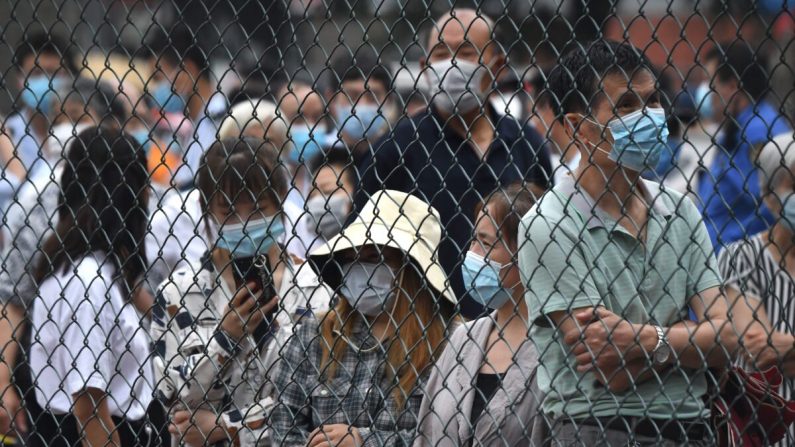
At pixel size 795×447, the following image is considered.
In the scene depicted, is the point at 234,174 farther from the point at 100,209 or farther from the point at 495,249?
the point at 495,249

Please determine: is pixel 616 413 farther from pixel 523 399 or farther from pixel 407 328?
pixel 407 328

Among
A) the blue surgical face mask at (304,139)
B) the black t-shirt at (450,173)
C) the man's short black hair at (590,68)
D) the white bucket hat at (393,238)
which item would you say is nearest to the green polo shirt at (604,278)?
the man's short black hair at (590,68)

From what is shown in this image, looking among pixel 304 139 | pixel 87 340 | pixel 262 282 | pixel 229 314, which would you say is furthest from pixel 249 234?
pixel 304 139

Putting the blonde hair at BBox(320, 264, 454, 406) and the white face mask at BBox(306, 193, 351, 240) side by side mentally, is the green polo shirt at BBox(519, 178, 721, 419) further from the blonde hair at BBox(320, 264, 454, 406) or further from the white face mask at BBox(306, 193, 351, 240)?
the white face mask at BBox(306, 193, 351, 240)

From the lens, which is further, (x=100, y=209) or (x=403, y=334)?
(x=100, y=209)

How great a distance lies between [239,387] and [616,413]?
1483mm

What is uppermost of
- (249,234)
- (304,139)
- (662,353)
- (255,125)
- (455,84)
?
(304,139)

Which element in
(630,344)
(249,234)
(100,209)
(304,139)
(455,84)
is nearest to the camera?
(630,344)

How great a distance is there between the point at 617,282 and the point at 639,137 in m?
0.43

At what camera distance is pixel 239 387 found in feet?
14.6

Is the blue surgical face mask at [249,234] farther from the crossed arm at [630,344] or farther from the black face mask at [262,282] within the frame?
the crossed arm at [630,344]

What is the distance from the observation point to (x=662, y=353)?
349cm

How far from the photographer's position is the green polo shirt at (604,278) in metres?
3.58

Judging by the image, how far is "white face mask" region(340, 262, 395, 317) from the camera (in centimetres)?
414
